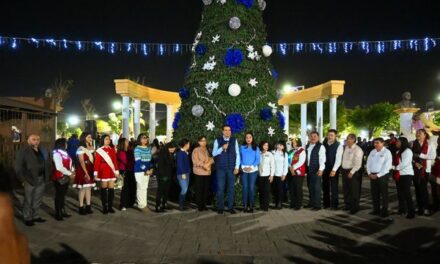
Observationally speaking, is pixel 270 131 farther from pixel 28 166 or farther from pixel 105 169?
pixel 28 166

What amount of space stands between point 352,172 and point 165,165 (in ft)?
14.0

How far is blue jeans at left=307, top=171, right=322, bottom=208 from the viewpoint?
34.3ft

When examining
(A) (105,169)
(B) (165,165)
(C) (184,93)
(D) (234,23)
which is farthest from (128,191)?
(D) (234,23)

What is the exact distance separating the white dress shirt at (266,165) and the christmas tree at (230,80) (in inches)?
32.5

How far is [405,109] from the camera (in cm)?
2100

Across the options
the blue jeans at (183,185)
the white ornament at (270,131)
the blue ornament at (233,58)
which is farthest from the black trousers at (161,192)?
the blue ornament at (233,58)

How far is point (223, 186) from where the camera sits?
1006 cm

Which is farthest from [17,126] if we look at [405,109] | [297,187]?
[405,109]

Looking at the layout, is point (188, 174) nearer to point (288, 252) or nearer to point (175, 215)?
point (175, 215)

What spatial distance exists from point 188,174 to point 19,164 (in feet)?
11.9

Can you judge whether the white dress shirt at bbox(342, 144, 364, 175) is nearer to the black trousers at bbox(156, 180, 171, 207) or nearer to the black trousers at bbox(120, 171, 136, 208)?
the black trousers at bbox(156, 180, 171, 207)

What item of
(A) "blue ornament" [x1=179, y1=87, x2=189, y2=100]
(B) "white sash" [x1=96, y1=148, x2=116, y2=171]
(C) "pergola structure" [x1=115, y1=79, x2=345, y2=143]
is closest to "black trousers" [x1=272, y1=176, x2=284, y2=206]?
(A) "blue ornament" [x1=179, y1=87, x2=189, y2=100]

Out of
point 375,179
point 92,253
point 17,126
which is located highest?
point 17,126

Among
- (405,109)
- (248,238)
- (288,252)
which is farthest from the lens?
(405,109)
